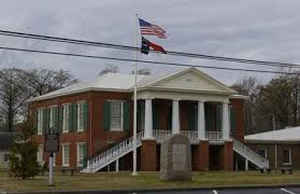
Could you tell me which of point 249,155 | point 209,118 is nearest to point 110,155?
point 209,118

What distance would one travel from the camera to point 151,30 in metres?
38.6

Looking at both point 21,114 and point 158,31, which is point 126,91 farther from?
point 21,114

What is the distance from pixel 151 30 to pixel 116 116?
14.1 meters

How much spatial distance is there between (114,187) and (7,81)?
59248 mm

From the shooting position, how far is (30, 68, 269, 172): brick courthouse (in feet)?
162

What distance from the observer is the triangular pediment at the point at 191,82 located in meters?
50.2

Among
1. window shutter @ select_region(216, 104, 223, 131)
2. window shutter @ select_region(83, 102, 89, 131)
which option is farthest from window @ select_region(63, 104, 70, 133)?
window shutter @ select_region(216, 104, 223, 131)

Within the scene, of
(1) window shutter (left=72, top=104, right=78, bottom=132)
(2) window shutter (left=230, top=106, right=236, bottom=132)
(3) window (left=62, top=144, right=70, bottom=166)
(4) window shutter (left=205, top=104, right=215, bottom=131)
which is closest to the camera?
(1) window shutter (left=72, top=104, right=78, bottom=132)

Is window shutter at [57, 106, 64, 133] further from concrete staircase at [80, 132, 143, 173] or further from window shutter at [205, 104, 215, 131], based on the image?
window shutter at [205, 104, 215, 131]

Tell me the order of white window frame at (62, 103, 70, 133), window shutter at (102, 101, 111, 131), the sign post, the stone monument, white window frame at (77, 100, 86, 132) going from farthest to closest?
white window frame at (62, 103, 70, 133), white window frame at (77, 100, 86, 132), window shutter at (102, 101, 111, 131), the stone monument, the sign post

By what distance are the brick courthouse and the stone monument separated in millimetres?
15716

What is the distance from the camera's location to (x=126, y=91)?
51281mm

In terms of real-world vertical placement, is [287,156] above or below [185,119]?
below

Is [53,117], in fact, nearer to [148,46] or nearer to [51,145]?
[148,46]
